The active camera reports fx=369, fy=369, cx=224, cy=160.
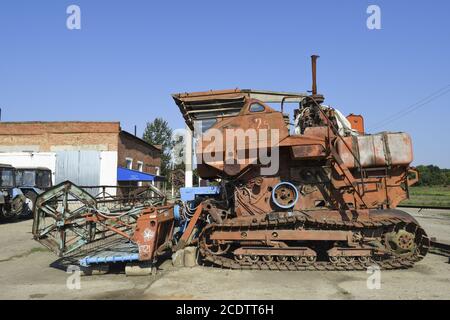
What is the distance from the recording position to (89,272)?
751cm

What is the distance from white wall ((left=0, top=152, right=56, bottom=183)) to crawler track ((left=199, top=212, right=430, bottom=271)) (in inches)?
810

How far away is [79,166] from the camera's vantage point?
25.2 meters

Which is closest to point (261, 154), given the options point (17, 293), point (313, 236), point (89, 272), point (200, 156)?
point (200, 156)

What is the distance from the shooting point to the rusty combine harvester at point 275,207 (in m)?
7.41

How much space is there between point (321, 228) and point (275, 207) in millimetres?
1050

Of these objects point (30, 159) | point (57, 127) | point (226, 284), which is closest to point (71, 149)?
point (57, 127)

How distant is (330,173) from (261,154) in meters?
1.58

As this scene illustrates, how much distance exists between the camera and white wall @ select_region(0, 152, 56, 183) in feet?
81.1

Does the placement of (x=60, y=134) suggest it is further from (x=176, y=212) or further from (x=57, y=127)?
(x=176, y=212)

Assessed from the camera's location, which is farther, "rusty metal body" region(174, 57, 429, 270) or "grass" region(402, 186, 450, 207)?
"grass" region(402, 186, 450, 207)

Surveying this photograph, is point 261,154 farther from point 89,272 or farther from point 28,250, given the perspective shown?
point 28,250

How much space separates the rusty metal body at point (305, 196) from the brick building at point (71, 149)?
18.4m

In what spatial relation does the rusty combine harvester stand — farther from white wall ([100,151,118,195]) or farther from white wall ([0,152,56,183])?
white wall ([0,152,56,183])
